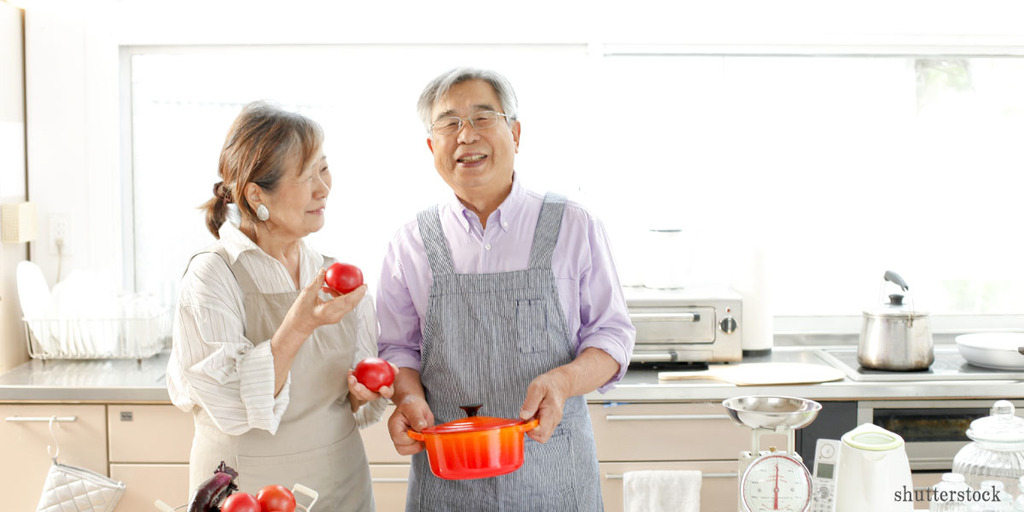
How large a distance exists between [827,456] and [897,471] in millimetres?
Answer: 129

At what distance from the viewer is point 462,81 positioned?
70.2 inches

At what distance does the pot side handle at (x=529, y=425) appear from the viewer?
149 cm

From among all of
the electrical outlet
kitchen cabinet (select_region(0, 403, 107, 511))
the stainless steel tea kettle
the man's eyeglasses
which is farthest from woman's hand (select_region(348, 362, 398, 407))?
the electrical outlet

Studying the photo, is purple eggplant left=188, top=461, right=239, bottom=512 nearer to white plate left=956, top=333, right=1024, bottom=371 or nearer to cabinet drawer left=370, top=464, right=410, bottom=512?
cabinet drawer left=370, top=464, right=410, bottom=512

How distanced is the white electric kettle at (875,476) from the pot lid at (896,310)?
1351mm

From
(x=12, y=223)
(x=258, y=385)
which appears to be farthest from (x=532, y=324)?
(x=12, y=223)

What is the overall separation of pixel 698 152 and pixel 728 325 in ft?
2.22

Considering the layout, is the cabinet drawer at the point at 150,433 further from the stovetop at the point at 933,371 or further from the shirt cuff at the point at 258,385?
the stovetop at the point at 933,371

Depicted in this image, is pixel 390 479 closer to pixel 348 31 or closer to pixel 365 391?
pixel 365 391

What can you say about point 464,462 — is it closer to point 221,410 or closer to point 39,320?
point 221,410

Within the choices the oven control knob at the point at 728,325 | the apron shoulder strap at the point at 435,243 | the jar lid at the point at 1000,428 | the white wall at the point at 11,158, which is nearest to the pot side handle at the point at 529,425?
the apron shoulder strap at the point at 435,243

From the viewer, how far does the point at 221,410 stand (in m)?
1.60

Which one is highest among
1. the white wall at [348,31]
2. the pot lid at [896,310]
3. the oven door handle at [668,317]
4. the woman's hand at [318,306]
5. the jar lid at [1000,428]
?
the white wall at [348,31]

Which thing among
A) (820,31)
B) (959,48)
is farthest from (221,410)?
(959,48)
